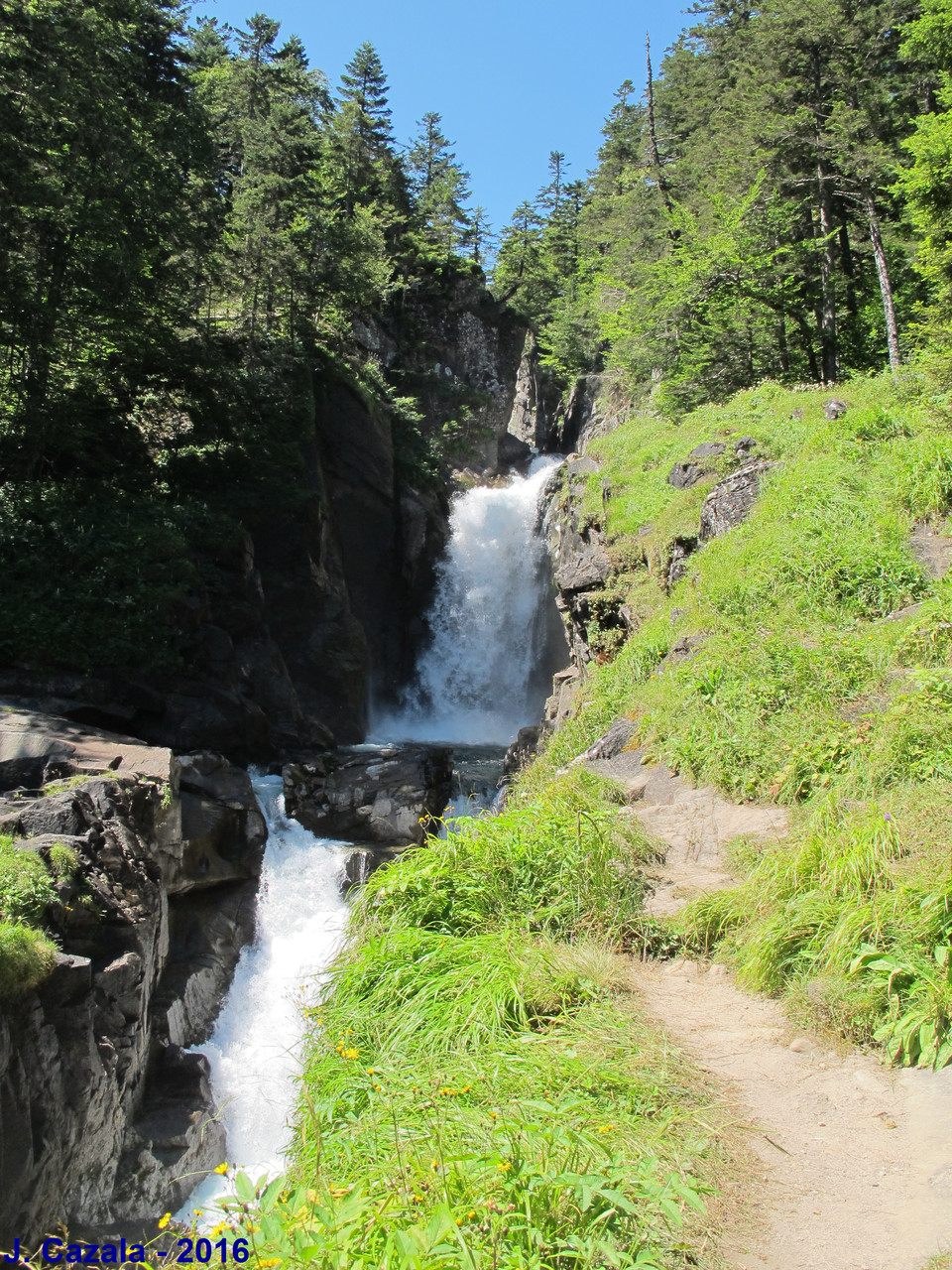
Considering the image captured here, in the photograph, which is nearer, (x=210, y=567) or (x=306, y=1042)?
(x=306, y=1042)

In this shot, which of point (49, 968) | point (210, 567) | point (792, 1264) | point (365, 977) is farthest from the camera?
point (210, 567)

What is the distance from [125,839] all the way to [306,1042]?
5.65m

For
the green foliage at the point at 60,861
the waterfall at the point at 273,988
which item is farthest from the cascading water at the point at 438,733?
the green foliage at the point at 60,861

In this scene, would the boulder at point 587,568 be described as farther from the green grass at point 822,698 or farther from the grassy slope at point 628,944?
the grassy slope at point 628,944

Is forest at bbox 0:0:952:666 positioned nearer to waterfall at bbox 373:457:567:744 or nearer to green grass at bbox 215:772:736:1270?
waterfall at bbox 373:457:567:744

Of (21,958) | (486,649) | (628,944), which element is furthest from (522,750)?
(486,649)

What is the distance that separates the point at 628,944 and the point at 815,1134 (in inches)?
68.1

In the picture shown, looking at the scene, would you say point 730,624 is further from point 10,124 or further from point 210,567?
point 10,124

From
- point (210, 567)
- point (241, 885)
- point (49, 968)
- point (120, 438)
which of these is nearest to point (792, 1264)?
point (49, 968)

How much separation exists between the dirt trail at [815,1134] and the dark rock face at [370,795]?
9558 mm

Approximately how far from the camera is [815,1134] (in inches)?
116

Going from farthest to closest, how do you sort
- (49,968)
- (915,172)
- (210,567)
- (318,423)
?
(318,423), (210,567), (915,172), (49,968)

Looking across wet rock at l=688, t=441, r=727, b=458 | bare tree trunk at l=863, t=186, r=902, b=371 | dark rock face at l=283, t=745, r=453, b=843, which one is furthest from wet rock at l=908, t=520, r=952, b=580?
bare tree trunk at l=863, t=186, r=902, b=371

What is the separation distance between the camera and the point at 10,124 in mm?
13547
